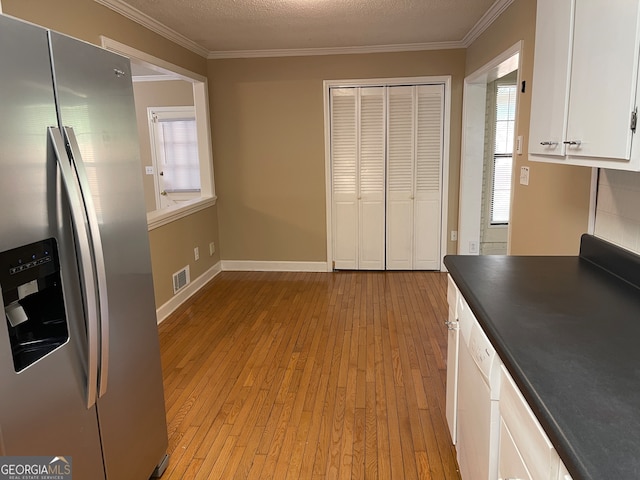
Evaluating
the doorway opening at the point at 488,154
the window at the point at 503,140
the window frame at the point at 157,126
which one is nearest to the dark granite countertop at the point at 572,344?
the doorway opening at the point at 488,154

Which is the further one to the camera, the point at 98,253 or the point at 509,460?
the point at 98,253

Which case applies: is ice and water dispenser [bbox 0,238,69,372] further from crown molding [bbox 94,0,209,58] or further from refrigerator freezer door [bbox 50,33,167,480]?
crown molding [bbox 94,0,209,58]

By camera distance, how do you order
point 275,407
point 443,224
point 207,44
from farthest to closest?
point 443,224, point 207,44, point 275,407

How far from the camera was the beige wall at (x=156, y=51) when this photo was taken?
251 centimetres

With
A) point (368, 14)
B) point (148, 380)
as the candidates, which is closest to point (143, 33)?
point (368, 14)

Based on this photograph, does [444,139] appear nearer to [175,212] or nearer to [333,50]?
[333,50]

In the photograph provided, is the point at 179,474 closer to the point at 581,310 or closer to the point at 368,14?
the point at 581,310

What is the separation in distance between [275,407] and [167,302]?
1.86 meters

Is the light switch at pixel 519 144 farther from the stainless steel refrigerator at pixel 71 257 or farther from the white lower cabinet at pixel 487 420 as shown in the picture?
the stainless steel refrigerator at pixel 71 257

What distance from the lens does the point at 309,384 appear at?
9.09 feet

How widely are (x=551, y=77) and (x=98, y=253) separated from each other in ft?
5.82

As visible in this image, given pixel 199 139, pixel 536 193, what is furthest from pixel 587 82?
pixel 199 139

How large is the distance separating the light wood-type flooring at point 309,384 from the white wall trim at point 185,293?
3.2 inches

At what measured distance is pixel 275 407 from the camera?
2535 mm
